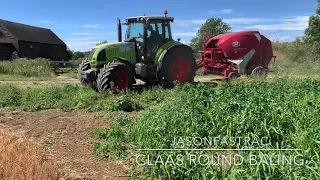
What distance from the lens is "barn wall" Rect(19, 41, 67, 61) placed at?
38188 mm

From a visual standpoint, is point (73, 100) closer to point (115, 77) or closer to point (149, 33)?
point (115, 77)

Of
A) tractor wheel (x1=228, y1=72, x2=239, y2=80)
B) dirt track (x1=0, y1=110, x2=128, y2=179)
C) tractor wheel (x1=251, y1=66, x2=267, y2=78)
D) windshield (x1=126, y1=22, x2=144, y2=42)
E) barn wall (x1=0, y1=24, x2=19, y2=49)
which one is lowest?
dirt track (x1=0, y1=110, x2=128, y2=179)

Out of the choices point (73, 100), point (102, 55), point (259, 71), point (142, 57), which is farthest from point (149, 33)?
point (259, 71)

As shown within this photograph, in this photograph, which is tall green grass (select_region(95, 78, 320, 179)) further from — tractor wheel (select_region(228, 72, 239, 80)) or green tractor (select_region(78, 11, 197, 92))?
tractor wheel (select_region(228, 72, 239, 80))

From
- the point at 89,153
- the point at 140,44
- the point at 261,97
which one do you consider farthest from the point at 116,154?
the point at 140,44

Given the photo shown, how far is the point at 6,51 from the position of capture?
3625cm

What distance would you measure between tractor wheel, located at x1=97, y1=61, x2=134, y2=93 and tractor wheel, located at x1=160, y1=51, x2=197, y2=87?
4.10 feet

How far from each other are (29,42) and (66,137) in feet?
119

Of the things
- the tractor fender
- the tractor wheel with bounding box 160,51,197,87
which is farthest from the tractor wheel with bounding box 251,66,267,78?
the tractor fender

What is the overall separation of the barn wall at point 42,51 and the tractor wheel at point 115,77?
29536 mm

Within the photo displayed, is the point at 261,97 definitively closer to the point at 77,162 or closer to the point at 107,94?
the point at 77,162

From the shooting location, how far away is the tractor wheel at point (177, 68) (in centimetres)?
1178

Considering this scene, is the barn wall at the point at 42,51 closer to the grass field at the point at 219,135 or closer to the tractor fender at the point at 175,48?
the tractor fender at the point at 175,48

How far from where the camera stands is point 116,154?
476 cm
